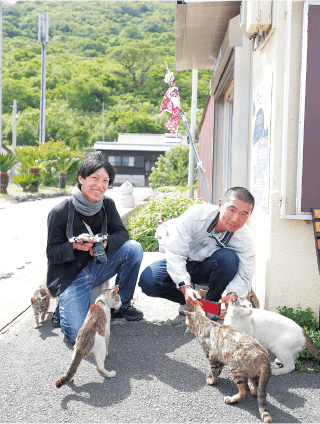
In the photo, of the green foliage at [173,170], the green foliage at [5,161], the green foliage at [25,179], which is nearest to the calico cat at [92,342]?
the green foliage at [173,170]

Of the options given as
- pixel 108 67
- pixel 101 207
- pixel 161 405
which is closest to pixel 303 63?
pixel 101 207

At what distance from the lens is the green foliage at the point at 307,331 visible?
107 inches

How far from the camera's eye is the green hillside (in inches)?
2275

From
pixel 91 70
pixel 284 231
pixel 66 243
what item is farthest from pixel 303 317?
pixel 91 70

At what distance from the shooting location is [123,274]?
3500 mm

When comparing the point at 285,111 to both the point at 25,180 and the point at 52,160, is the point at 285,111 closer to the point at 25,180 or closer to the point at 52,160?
the point at 25,180

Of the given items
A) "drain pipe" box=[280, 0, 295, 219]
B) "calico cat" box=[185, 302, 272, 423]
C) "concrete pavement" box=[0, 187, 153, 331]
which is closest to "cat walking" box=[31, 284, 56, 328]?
"concrete pavement" box=[0, 187, 153, 331]

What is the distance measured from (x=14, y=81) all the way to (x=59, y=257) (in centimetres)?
6546

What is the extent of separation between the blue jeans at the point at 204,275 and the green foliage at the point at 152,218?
2.90m

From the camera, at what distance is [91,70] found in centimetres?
7106

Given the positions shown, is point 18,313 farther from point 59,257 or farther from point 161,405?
point 161,405

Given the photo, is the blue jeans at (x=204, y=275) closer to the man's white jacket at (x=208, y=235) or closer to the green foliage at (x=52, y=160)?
the man's white jacket at (x=208, y=235)

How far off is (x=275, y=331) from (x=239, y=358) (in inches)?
19.6

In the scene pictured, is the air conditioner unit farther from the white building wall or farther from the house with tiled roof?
the house with tiled roof
